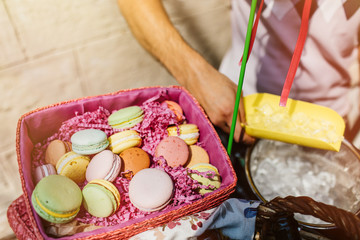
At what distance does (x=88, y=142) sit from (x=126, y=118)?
0.34ft

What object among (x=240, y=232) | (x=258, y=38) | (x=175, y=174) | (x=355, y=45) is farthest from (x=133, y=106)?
(x=355, y=45)

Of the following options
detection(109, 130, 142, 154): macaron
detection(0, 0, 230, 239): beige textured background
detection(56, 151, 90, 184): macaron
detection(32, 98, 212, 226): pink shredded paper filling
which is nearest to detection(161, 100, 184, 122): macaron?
detection(32, 98, 212, 226): pink shredded paper filling

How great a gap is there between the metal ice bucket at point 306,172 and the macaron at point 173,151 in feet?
0.53

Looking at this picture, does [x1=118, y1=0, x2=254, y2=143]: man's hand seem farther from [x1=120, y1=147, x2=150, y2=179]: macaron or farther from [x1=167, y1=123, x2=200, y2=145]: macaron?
[x1=120, y1=147, x2=150, y2=179]: macaron

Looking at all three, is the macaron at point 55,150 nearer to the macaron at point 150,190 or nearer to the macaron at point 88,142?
the macaron at point 88,142

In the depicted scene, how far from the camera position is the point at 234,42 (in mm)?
1096

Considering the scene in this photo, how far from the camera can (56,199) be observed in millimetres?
520

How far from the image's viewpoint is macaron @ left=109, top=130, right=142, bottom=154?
65cm

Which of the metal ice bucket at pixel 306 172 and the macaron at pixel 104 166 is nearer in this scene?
the macaron at pixel 104 166

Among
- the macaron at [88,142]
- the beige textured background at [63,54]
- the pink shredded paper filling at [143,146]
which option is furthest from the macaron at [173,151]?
the beige textured background at [63,54]

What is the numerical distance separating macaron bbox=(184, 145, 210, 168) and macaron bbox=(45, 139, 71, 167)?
0.28 meters

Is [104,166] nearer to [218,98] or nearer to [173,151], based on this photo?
[173,151]

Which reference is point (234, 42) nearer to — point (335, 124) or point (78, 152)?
point (335, 124)

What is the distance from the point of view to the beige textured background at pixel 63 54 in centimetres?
85
